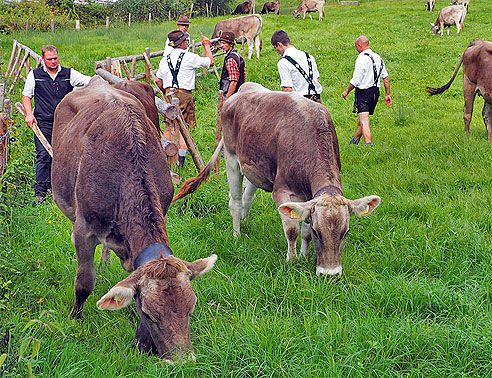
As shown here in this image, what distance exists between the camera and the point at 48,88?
673cm

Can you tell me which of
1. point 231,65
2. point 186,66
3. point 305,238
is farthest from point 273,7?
point 305,238

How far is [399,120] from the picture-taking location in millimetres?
10992

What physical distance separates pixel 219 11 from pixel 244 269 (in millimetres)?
44187

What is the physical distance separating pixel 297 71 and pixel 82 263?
4612mm

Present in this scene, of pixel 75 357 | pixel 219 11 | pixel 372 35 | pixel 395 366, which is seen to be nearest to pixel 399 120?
pixel 395 366

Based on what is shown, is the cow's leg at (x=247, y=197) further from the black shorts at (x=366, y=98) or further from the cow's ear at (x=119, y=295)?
the black shorts at (x=366, y=98)

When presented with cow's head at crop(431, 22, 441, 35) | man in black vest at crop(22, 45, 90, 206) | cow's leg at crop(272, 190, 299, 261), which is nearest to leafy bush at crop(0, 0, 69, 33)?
cow's head at crop(431, 22, 441, 35)

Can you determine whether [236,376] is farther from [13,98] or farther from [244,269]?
[13,98]

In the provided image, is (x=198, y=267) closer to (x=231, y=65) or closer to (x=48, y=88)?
(x=48, y=88)

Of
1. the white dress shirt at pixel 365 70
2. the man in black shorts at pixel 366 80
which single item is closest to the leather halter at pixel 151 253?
the man in black shorts at pixel 366 80

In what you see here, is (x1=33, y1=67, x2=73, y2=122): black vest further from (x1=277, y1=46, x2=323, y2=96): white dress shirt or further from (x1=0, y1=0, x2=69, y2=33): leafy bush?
(x1=0, y1=0, x2=69, y2=33): leafy bush

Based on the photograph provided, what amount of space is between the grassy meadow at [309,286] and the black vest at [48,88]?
2.99ft

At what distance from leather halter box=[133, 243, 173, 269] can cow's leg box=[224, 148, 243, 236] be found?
2665 millimetres

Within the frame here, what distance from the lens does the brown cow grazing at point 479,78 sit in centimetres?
943
